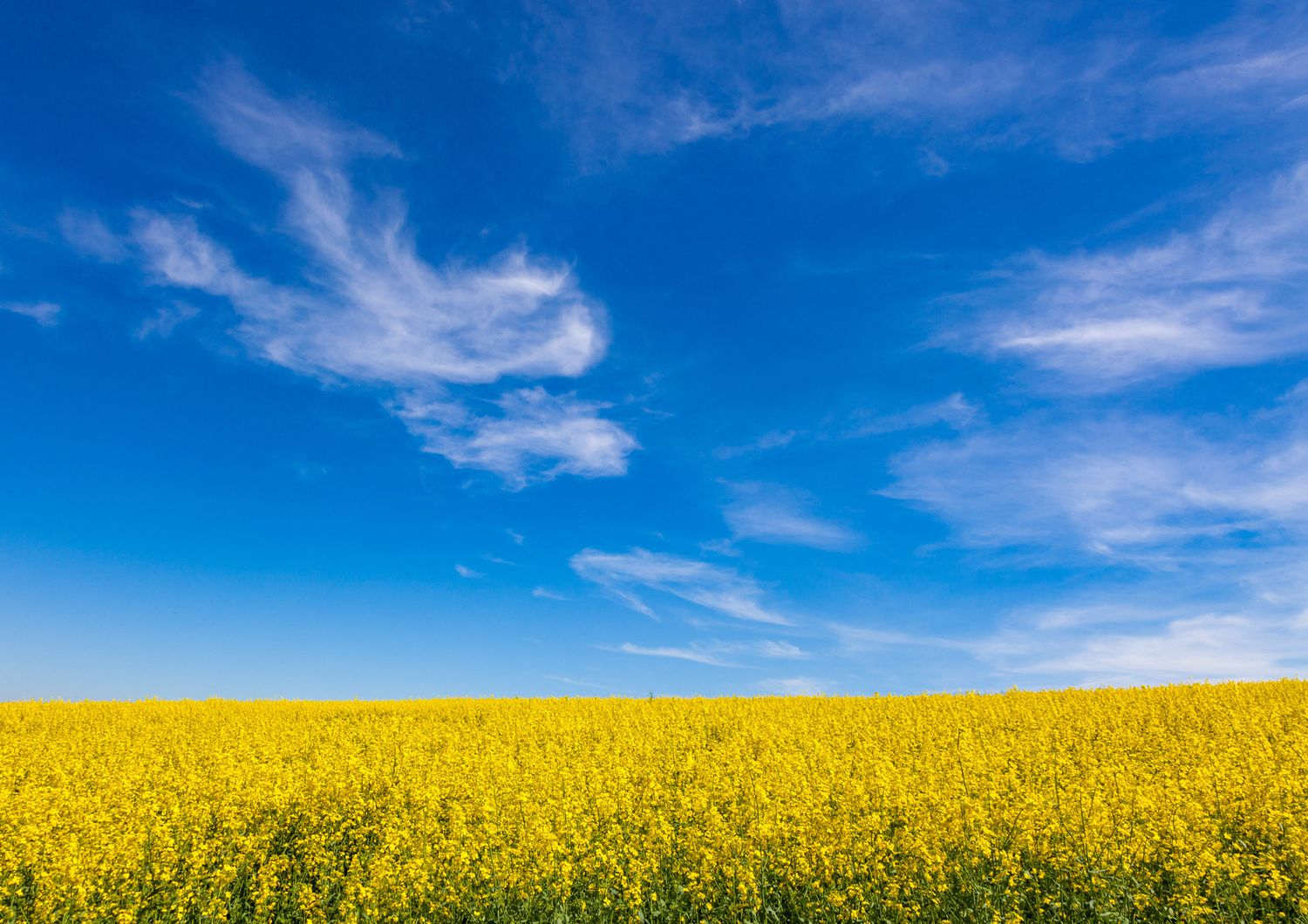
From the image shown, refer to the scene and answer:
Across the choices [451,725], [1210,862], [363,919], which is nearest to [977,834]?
[1210,862]

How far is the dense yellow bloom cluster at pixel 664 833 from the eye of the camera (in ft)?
24.2

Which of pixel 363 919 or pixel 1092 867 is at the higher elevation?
pixel 1092 867

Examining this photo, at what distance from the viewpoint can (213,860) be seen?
27.9 feet

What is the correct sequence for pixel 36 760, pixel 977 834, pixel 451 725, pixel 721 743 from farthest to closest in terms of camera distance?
pixel 451 725 < pixel 721 743 < pixel 36 760 < pixel 977 834

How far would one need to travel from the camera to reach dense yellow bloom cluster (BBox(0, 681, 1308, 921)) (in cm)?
737

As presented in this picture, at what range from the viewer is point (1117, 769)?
1141 cm

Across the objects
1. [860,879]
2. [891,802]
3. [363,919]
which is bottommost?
[363,919]

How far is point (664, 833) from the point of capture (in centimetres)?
831

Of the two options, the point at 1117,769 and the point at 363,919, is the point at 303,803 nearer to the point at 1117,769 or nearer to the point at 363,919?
the point at 363,919

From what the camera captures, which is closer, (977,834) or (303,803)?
(977,834)

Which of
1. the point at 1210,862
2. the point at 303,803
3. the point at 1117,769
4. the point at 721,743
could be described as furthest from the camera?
the point at 721,743

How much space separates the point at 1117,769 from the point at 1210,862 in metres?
4.53

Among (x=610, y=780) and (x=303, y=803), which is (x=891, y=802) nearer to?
(x=610, y=780)

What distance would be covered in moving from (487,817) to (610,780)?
251 cm
